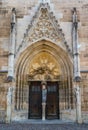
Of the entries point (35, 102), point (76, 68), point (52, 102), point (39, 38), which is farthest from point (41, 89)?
point (39, 38)

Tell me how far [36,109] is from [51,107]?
771 millimetres

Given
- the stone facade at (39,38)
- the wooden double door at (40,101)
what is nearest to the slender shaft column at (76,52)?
the stone facade at (39,38)

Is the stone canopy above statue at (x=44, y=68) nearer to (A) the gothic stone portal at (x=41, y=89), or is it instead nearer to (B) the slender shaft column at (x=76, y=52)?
(A) the gothic stone portal at (x=41, y=89)

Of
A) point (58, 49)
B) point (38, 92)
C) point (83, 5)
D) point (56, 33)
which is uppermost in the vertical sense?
point (83, 5)

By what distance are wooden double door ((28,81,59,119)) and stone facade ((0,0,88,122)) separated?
0.46m

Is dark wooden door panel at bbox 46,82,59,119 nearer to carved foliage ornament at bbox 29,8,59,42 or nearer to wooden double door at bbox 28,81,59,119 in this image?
wooden double door at bbox 28,81,59,119

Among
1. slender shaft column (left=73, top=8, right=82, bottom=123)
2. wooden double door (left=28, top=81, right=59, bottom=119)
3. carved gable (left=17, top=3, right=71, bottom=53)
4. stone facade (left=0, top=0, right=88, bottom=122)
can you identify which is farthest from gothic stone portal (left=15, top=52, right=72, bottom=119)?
carved gable (left=17, top=3, right=71, bottom=53)

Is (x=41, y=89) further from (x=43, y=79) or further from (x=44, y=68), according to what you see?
(x=44, y=68)

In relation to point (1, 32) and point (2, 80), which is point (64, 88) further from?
point (1, 32)

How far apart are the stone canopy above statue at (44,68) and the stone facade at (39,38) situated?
23 centimetres

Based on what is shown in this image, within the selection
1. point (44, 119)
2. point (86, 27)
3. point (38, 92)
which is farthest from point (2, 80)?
point (86, 27)

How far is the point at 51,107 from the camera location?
479 inches

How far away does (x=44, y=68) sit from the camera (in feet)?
41.1

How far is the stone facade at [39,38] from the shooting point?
38.5 ft
